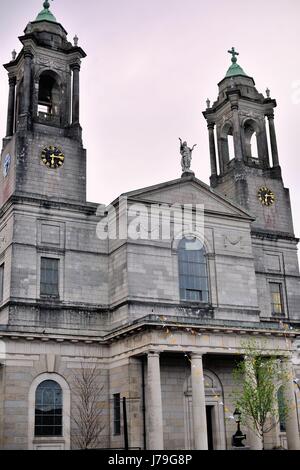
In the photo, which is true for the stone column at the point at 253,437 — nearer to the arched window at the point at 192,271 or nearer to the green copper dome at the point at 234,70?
the arched window at the point at 192,271

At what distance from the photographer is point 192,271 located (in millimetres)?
39500

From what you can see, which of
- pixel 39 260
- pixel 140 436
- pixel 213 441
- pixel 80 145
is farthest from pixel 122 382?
pixel 80 145

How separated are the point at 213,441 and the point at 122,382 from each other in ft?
19.9

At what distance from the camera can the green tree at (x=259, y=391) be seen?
3189 centimetres

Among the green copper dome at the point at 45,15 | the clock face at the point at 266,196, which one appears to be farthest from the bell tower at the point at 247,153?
the green copper dome at the point at 45,15

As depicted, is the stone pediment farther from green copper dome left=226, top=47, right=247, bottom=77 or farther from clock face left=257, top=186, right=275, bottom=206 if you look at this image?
green copper dome left=226, top=47, right=247, bottom=77

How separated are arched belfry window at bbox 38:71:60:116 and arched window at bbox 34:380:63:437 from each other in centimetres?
1791

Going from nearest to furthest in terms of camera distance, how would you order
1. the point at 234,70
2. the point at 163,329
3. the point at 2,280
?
1. the point at 163,329
2. the point at 2,280
3. the point at 234,70

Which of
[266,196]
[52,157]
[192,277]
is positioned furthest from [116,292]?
[266,196]

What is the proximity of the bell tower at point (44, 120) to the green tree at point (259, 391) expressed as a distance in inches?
562

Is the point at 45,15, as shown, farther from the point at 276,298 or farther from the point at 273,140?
the point at 276,298

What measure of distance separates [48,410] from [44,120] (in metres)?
18.3

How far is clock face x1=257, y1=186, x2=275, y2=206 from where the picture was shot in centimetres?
4731

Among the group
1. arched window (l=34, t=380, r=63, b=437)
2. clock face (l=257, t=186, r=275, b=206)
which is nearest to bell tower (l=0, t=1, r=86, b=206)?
arched window (l=34, t=380, r=63, b=437)
